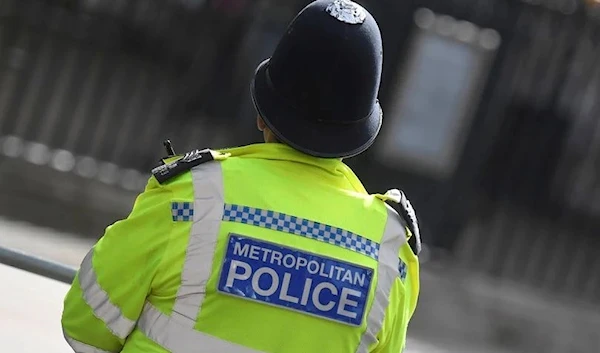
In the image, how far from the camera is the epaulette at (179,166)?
2.09 metres

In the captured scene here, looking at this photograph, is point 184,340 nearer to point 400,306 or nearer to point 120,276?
point 120,276

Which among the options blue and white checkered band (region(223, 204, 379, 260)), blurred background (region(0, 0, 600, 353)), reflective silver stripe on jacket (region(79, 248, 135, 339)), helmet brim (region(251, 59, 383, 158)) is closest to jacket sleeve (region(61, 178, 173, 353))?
reflective silver stripe on jacket (region(79, 248, 135, 339))

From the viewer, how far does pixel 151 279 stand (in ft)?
6.83

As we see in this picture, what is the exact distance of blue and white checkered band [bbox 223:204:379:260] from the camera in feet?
6.75

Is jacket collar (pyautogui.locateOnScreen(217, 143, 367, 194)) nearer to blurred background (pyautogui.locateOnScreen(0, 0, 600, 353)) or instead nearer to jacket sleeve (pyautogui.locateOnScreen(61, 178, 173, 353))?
jacket sleeve (pyautogui.locateOnScreen(61, 178, 173, 353))

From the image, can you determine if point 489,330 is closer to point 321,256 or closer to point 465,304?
point 465,304

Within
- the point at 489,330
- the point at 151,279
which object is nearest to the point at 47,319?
the point at 151,279

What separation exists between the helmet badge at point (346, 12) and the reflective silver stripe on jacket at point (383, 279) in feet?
1.28

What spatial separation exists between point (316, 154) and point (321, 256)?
0.19m

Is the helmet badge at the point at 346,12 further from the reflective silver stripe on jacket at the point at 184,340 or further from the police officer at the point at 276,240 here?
the reflective silver stripe on jacket at the point at 184,340

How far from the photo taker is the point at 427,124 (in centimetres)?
750

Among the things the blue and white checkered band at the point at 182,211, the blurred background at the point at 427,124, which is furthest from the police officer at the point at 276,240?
the blurred background at the point at 427,124

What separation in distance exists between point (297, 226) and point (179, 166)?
0.81ft

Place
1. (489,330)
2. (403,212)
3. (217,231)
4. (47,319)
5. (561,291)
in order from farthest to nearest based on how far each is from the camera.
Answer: (561,291)
(489,330)
(47,319)
(403,212)
(217,231)
